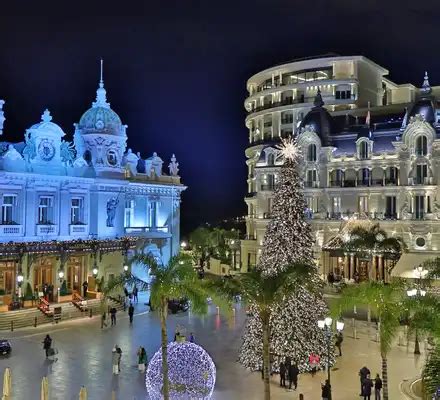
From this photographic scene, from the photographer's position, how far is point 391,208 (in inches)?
2157

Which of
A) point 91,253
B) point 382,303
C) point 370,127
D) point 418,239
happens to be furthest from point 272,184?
point 382,303

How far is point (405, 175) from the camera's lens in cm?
5362

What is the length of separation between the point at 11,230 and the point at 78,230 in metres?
5.91

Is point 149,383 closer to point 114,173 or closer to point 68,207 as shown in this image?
point 68,207

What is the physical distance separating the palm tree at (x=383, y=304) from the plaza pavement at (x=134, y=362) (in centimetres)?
442

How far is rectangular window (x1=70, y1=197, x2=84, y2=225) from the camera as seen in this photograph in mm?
45947

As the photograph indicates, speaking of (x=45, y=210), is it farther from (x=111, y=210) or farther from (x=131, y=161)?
(x=131, y=161)

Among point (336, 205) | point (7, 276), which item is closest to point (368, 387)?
point (7, 276)

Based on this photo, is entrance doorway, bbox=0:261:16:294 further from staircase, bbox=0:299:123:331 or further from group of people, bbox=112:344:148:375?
group of people, bbox=112:344:148:375

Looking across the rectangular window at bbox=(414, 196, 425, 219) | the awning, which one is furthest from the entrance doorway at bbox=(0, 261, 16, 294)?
the rectangular window at bbox=(414, 196, 425, 219)

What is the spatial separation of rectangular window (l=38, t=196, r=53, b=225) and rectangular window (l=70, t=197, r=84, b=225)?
2199mm

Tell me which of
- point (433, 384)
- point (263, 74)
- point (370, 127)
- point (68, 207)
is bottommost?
point (433, 384)

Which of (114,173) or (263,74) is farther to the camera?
(263,74)

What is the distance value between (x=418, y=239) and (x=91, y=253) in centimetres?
2778
